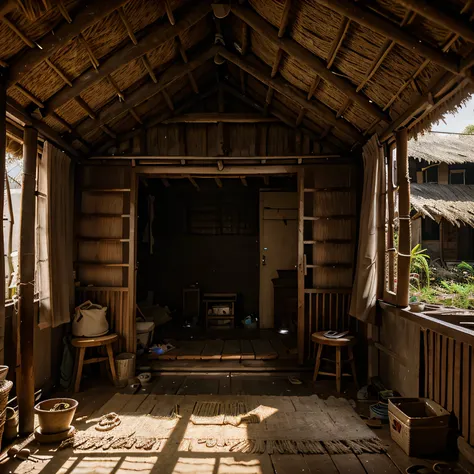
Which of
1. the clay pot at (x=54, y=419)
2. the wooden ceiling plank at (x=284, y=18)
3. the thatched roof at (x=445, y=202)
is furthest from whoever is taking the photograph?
the thatched roof at (x=445, y=202)

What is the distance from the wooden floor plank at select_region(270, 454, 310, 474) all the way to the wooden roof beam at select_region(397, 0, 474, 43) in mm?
3110

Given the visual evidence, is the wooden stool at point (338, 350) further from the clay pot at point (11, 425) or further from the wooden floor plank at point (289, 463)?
the clay pot at point (11, 425)

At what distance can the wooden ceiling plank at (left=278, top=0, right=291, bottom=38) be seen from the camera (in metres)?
3.11

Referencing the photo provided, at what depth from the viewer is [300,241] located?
518 cm

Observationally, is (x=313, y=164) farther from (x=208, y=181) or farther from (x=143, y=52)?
(x=208, y=181)

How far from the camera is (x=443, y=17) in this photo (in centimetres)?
229

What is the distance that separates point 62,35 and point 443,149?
10773 mm

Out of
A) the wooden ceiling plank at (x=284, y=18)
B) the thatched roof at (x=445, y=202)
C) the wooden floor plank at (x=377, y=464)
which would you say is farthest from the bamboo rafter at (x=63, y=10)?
the thatched roof at (x=445, y=202)

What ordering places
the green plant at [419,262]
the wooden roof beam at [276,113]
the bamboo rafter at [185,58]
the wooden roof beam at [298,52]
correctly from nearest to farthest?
the wooden roof beam at [298,52] < the bamboo rafter at [185,58] < the wooden roof beam at [276,113] < the green plant at [419,262]

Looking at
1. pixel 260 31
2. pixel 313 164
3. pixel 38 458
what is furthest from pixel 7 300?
pixel 313 164

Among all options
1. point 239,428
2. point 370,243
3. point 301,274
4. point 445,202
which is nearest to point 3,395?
point 239,428

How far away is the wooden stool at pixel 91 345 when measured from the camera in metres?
4.51

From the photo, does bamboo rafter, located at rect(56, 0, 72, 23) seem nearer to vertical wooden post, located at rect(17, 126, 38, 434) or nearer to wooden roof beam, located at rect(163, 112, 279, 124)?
vertical wooden post, located at rect(17, 126, 38, 434)

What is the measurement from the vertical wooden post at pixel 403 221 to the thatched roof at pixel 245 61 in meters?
0.22
